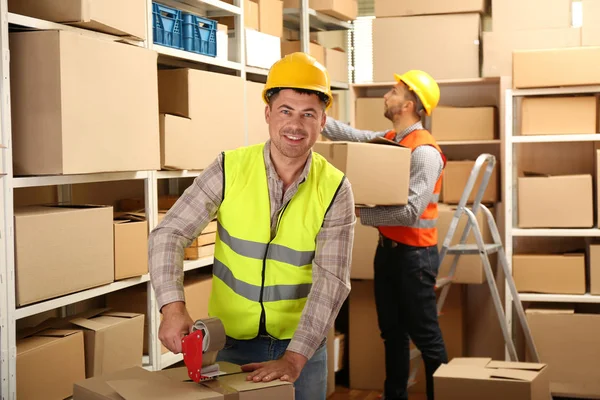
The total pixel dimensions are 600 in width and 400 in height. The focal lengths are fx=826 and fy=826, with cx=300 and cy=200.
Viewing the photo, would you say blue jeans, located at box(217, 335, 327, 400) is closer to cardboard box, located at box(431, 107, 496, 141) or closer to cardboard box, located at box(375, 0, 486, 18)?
cardboard box, located at box(431, 107, 496, 141)

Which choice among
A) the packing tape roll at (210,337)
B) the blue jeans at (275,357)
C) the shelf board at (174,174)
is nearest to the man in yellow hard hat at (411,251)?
the shelf board at (174,174)

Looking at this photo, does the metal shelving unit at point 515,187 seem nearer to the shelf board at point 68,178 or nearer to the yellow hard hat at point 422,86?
the yellow hard hat at point 422,86

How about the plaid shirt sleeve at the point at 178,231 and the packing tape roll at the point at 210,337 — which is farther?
the plaid shirt sleeve at the point at 178,231

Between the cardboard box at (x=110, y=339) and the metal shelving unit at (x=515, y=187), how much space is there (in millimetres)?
2389

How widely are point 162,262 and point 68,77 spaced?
0.80 meters

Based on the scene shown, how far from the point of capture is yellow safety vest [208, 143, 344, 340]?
2148 mm

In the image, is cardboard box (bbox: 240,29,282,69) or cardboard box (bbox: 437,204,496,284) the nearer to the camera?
cardboard box (bbox: 240,29,282,69)

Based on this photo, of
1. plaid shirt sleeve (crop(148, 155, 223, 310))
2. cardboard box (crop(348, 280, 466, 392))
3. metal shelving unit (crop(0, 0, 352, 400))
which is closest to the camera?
plaid shirt sleeve (crop(148, 155, 223, 310))

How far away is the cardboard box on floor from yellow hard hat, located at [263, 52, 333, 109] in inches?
30.5

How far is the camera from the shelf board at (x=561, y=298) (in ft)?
14.7

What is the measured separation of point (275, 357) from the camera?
2188mm

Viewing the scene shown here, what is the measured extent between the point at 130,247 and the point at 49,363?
56cm

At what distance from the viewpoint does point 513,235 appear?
4.63 m

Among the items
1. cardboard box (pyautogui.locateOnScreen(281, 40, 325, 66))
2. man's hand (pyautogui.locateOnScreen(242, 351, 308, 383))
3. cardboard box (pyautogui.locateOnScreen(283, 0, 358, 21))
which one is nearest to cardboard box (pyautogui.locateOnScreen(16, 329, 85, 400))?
man's hand (pyautogui.locateOnScreen(242, 351, 308, 383))
